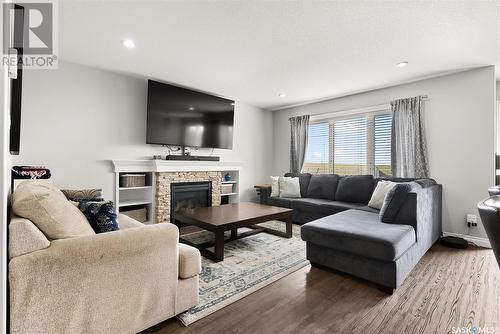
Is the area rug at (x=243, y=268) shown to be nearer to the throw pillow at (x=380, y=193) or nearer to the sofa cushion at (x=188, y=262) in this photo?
the sofa cushion at (x=188, y=262)

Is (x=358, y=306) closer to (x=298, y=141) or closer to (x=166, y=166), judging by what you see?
(x=166, y=166)

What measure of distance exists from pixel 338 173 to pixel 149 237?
4.09 m

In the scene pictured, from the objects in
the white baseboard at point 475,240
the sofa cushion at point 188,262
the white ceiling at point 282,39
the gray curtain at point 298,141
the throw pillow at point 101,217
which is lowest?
the white baseboard at point 475,240

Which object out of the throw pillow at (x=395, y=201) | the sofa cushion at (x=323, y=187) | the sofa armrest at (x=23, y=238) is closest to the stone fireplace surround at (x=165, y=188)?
the sofa cushion at (x=323, y=187)

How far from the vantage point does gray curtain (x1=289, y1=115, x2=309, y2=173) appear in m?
5.12

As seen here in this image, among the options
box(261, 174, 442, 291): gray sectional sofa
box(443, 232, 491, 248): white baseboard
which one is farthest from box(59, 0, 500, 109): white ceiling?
box(443, 232, 491, 248): white baseboard

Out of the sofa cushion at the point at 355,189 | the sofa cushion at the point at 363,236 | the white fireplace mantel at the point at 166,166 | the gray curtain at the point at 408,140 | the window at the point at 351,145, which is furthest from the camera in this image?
the window at the point at 351,145

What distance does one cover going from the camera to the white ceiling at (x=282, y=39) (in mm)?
2027

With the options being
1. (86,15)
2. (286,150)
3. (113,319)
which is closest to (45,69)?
(86,15)

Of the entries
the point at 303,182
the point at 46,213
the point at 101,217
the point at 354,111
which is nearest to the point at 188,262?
the point at 101,217

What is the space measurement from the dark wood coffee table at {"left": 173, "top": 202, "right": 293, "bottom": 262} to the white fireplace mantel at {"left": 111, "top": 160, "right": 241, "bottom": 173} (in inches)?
38.5

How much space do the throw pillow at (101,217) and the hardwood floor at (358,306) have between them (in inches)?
28.8

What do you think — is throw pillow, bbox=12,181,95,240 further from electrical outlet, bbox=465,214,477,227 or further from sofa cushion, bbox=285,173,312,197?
electrical outlet, bbox=465,214,477,227

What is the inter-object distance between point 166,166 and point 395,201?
312 centimetres
